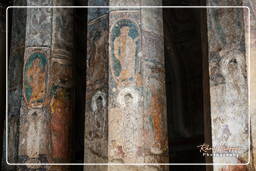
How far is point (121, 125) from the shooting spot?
5609 mm

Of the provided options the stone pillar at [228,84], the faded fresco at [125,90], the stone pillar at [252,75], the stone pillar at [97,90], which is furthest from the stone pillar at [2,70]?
the stone pillar at [252,75]

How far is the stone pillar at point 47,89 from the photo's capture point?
6.62 metres

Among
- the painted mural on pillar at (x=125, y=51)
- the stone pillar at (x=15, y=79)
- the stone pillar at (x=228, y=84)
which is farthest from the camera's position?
the stone pillar at (x=15, y=79)

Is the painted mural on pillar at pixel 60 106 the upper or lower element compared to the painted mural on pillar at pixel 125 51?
lower

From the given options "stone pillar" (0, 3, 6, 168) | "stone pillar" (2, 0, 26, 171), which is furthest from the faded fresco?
"stone pillar" (0, 3, 6, 168)

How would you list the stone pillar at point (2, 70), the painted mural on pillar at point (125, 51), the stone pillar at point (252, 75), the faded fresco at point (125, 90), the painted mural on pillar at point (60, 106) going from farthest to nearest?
the stone pillar at point (2, 70) < the painted mural on pillar at point (60, 106) < the painted mural on pillar at point (125, 51) < the faded fresco at point (125, 90) < the stone pillar at point (252, 75)

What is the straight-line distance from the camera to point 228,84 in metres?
5.21

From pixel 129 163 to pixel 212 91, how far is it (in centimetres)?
139

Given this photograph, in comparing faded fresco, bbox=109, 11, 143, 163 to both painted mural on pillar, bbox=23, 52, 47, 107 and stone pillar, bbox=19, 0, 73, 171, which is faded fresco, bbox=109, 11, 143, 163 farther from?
painted mural on pillar, bbox=23, 52, 47, 107

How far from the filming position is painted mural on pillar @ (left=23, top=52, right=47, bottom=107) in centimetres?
683

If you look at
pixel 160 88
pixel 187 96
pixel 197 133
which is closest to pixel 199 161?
pixel 197 133

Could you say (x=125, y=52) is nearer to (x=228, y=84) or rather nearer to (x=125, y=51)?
(x=125, y=51)

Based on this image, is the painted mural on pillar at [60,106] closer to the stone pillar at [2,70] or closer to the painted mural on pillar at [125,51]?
the painted mural on pillar at [125,51]

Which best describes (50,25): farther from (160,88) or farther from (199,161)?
(199,161)
